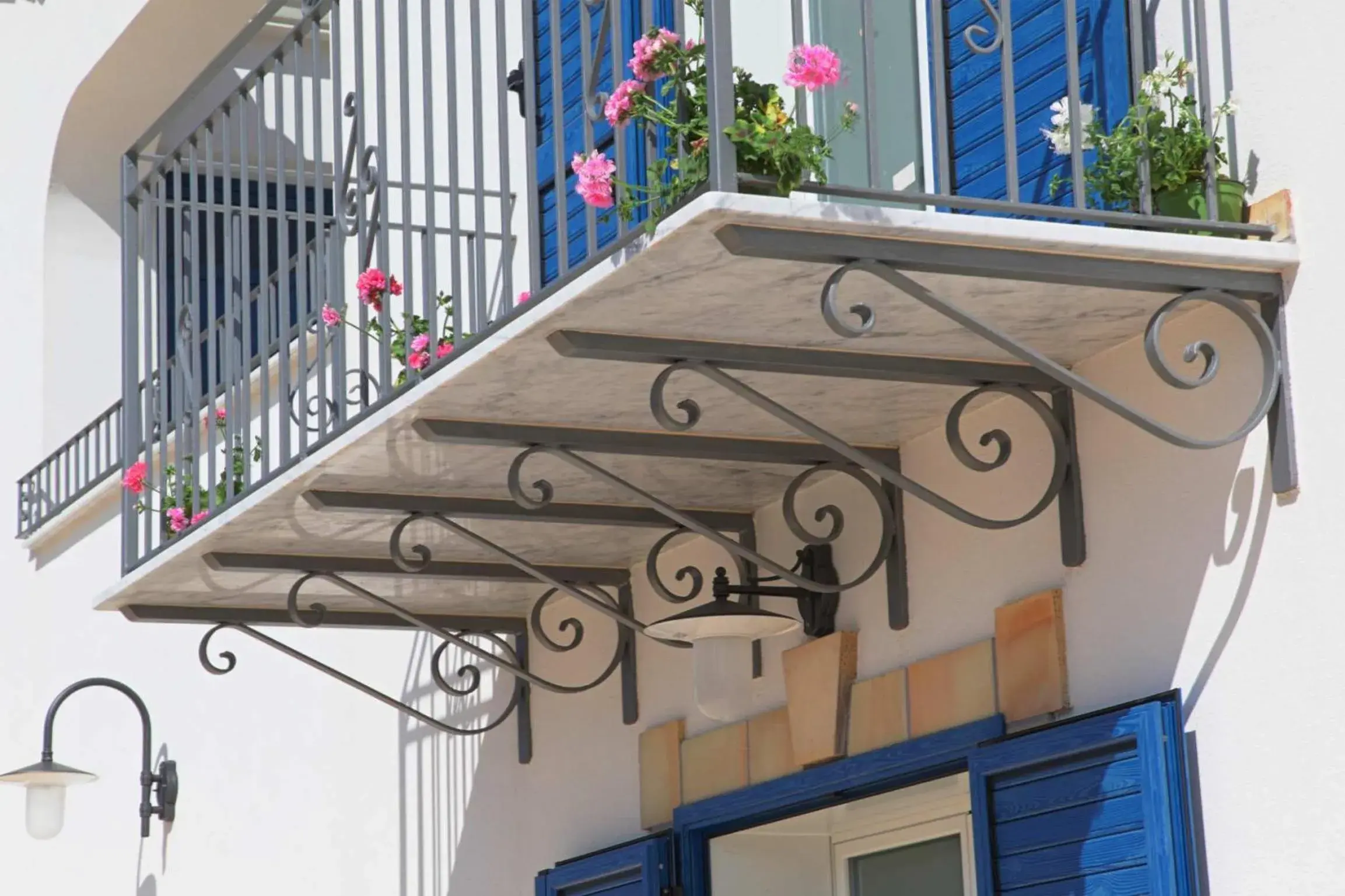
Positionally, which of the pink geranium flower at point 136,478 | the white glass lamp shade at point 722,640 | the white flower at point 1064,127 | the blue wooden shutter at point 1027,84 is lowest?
the white glass lamp shade at point 722,640

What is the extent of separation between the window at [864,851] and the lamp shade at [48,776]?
13.2 feet

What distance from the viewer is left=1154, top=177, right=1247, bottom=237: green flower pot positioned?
12.8ft

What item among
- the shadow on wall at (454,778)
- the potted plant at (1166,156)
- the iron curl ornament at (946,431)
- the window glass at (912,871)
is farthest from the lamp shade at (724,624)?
the shadow on wall at (454,778)

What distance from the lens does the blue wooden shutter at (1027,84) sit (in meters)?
4.27

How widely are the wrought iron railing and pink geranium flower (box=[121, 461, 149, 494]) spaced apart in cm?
2

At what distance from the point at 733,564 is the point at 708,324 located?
1.65 meters

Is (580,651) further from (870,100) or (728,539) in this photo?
(870,100)

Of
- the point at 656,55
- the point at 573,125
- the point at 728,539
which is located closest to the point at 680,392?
the point at 728,539

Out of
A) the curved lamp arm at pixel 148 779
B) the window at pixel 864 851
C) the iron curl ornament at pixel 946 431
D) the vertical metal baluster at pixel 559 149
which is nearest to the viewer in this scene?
the iron curl ornament at pixel 946 431

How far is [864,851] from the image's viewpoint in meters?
5.64

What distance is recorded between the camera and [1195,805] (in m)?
3.91

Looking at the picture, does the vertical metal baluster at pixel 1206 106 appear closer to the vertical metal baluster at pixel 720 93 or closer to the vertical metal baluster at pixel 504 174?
the vertical metal baluster at pixel 720 93

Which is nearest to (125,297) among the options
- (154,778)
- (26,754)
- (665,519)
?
(665,519)

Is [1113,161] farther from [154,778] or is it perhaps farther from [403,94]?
[154,778]
